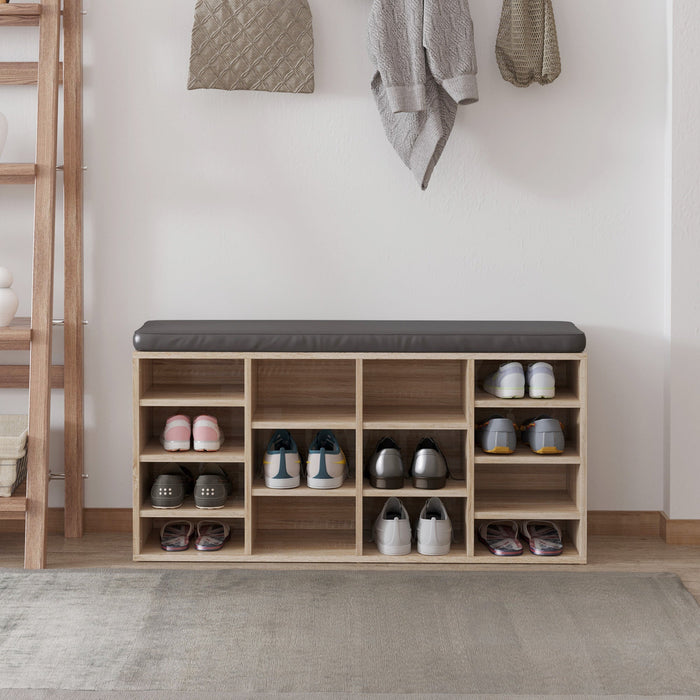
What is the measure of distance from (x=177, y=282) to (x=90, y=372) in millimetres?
425

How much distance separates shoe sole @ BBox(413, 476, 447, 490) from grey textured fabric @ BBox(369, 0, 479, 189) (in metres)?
0.98

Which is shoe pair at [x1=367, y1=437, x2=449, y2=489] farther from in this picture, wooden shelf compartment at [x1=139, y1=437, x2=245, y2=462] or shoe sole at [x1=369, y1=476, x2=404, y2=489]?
wooden shelf compartment at [x1=139, y1=437, x2=245, y2=462]

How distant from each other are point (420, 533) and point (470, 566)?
18 cm

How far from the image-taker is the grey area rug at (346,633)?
6.36 feet

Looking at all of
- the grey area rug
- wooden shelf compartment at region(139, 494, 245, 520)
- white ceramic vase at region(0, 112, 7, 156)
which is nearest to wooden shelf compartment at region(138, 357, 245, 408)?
wooden shelf compartment at region(139, 494, 245, 520)

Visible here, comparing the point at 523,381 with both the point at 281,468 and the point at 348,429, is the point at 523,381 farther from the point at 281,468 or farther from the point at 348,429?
the point at 281,468

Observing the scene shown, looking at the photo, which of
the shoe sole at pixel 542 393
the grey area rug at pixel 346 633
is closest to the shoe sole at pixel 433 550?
the grey area rug at pixel 346 633

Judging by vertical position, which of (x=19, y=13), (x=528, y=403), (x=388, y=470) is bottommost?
(x=388, y=470)

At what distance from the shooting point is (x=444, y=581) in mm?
2484

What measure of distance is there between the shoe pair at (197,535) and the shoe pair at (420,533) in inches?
20.0

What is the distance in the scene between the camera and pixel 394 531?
8.69 ft

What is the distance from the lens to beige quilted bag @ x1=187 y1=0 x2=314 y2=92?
108 inches

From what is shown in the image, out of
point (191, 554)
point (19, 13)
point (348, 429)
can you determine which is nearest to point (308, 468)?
point (348, 429)

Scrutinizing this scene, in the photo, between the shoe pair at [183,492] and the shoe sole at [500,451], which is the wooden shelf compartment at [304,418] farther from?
the shoe sole at [500,451]
